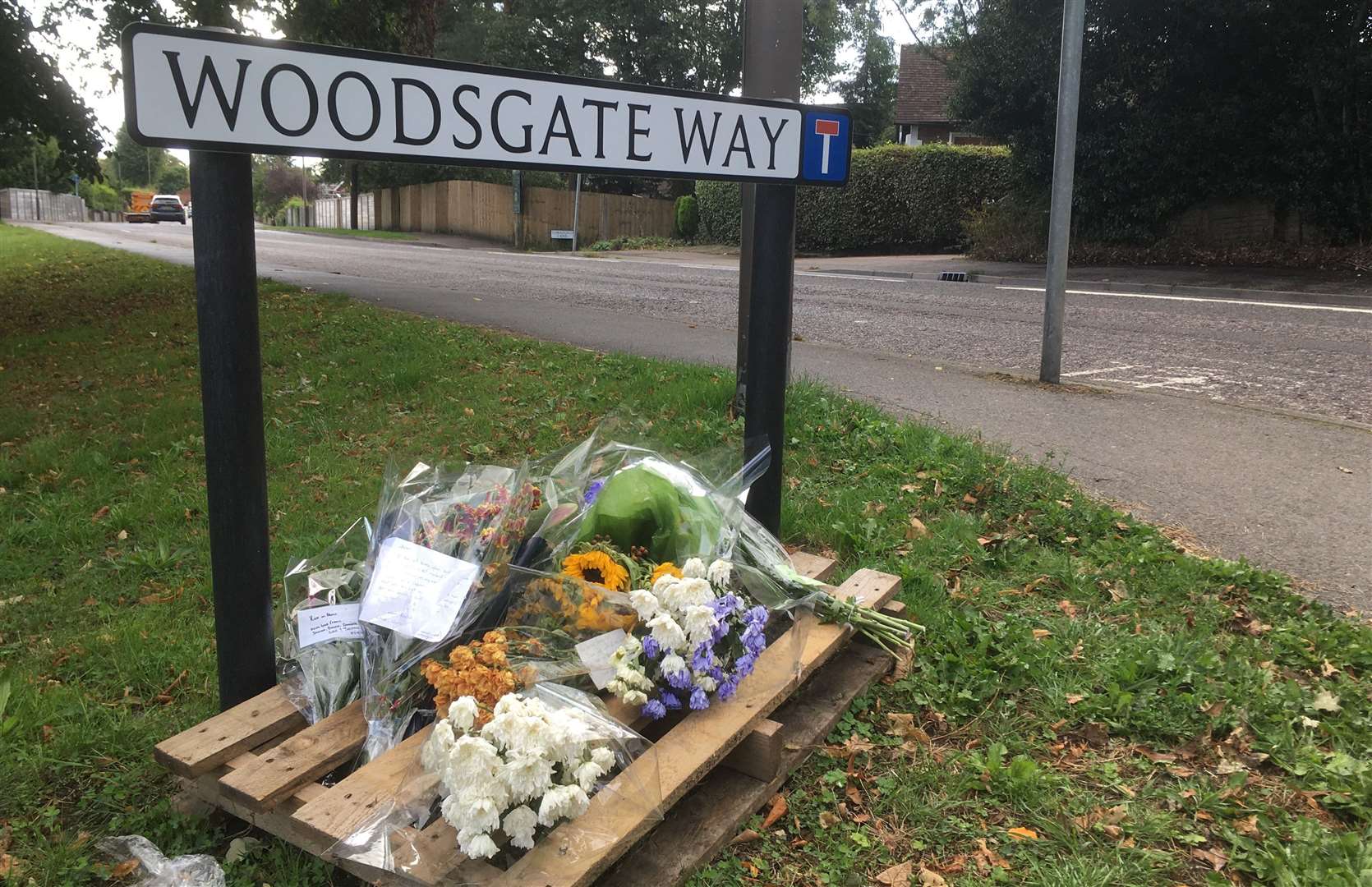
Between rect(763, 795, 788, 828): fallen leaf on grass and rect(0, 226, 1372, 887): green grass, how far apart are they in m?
0.02

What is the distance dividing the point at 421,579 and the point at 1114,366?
6.86 m

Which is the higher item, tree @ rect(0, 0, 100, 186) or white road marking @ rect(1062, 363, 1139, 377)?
tree @ rect(0, 0, 100, 186)

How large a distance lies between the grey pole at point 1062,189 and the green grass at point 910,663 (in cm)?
195

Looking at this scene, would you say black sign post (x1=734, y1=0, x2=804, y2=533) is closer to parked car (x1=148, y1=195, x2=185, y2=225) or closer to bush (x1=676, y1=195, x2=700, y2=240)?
bush (x1=676, y1=195, x2=700, y2=240)

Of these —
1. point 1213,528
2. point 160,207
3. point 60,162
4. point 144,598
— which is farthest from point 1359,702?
point 160,207

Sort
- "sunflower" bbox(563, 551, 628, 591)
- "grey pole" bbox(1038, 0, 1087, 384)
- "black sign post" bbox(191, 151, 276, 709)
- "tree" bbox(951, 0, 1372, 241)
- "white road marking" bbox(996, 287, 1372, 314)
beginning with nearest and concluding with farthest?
"black sign post" bbox(191, 151, 276, 709)
"sunflower" bbox(563, 551, 628, 591)
"grey pole" bbox(1038, 0, 1087, 384)
"white road marking" bbox(996, 287, 1372, 314)
"tree" bbox(951, 0, 1372, 241)

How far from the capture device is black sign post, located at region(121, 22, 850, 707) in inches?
76.0

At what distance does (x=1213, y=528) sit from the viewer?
405 cm

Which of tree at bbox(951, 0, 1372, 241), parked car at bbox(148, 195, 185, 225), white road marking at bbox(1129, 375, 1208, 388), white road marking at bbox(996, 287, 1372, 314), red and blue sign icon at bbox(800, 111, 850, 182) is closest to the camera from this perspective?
red and blue sign icon at bbox(800, 111, 850, 182)

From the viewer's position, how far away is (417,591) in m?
2.46

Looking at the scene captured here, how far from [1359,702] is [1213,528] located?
1.38 metres

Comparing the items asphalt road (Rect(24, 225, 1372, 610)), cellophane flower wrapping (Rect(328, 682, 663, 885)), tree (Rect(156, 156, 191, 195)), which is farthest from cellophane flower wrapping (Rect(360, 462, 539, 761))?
tree (Rect(156, 156, 191, 195))

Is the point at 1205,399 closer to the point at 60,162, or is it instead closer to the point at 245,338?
the point at 245,338

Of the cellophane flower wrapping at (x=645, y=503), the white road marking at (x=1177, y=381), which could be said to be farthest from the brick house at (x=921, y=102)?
the cellophane flower wrapping at (x=645, y=503)
